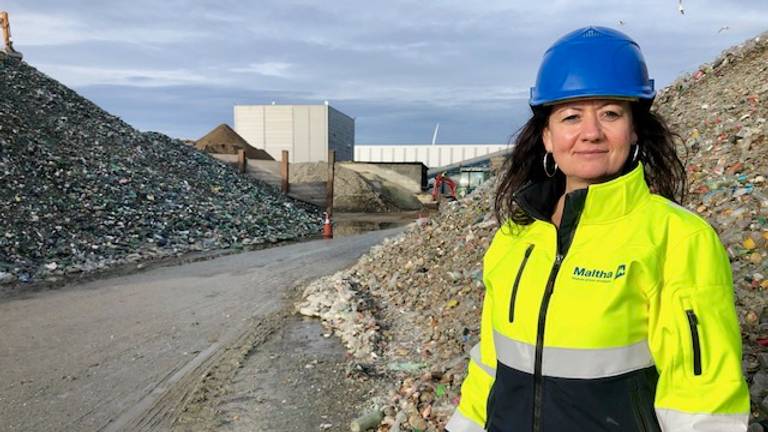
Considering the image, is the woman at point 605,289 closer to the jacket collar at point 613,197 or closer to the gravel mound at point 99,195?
the jacket collar at point 613,197

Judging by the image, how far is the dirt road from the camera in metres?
4.00

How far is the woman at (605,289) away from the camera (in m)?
1.15

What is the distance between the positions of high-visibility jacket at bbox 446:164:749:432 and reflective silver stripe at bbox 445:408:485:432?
0.37 ft

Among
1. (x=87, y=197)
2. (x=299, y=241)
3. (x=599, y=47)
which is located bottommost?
(x=299, y=241)

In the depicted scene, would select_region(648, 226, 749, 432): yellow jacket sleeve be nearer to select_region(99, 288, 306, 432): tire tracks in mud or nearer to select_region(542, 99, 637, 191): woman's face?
select_region(542, 99, 637, 191): woman's face

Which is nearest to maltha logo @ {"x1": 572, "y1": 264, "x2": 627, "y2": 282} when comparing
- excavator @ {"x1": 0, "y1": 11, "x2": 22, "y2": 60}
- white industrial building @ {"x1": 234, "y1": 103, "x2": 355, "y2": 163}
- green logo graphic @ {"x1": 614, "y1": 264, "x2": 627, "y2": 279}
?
green logo graphic @ {"x1": 614, "y1": 264, "x2": 627, "y2": 279}

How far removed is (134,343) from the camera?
212 inches

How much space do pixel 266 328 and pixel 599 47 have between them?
5078mm

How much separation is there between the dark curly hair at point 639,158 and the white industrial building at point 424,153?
46.7 m

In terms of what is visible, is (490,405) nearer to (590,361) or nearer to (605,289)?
(590,361)

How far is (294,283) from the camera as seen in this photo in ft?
26.8

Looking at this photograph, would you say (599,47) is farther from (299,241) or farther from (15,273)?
(299,241)

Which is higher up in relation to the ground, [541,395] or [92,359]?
[541,395]

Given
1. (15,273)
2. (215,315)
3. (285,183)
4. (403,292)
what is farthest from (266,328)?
(285,183)
